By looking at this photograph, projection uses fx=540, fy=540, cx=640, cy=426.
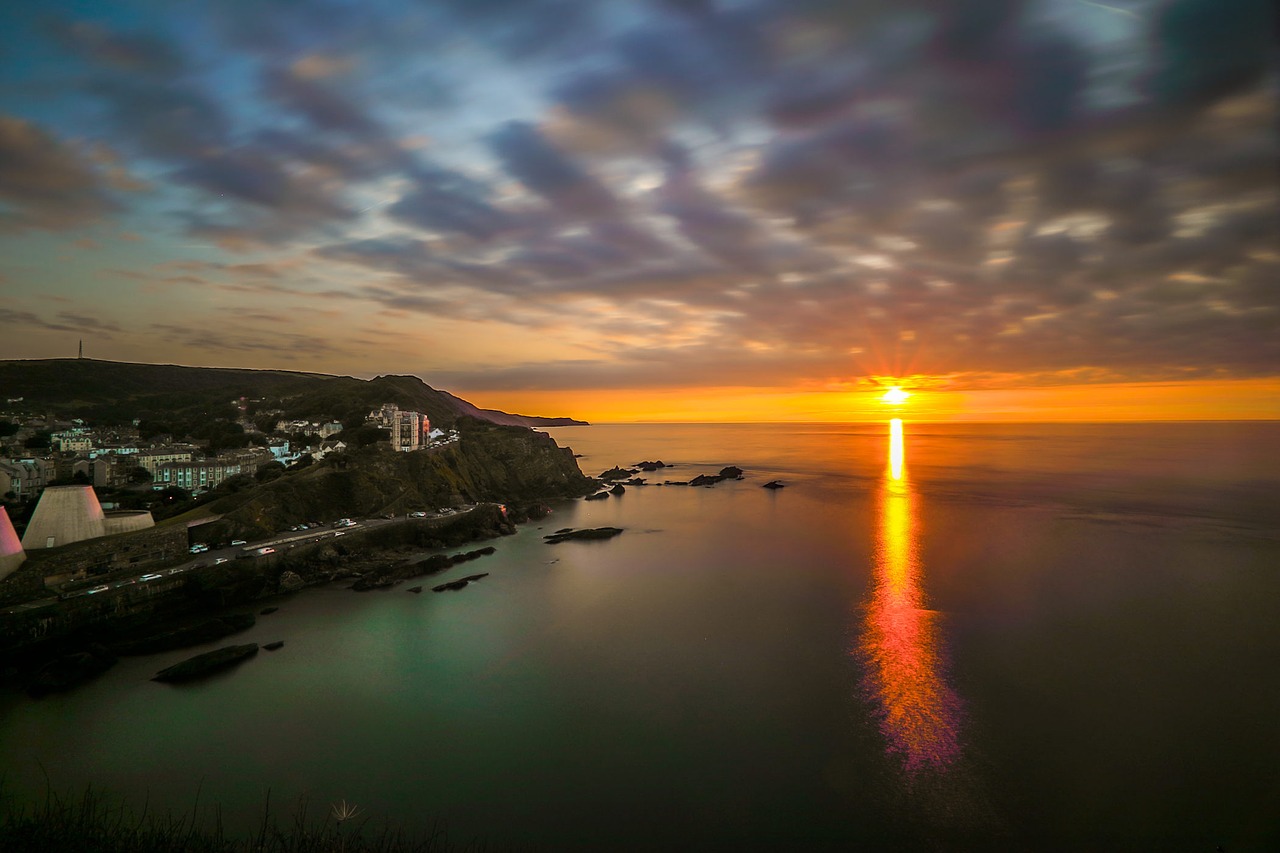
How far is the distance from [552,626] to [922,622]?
644 inches

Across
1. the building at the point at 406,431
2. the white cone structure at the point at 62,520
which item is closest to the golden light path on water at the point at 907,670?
the white cone structure at the point at 62,520

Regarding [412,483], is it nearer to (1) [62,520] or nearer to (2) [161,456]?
(1) [62,520]

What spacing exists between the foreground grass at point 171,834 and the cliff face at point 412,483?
21.7m

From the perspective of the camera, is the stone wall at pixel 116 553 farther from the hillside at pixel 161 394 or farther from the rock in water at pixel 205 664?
the hillside at pixel 161 394

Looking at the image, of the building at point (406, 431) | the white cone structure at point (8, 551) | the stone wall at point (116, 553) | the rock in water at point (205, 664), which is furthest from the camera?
the building at point (406, 431)

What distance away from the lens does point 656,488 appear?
226ft

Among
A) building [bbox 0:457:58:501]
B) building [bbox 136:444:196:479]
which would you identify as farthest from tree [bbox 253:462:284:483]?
building [bbox 0:457:58:501]

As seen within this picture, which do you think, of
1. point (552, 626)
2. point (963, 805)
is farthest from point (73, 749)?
point (963, 805)

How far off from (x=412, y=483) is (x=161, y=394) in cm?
10602

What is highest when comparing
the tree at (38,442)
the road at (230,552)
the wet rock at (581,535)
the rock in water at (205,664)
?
the tree at (38,442)

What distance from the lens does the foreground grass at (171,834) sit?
9297mm

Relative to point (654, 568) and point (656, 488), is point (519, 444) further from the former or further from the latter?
point (654, 568)

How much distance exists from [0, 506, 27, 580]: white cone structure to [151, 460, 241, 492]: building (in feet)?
85.4

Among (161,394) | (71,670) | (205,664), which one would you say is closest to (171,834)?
(205,664)
